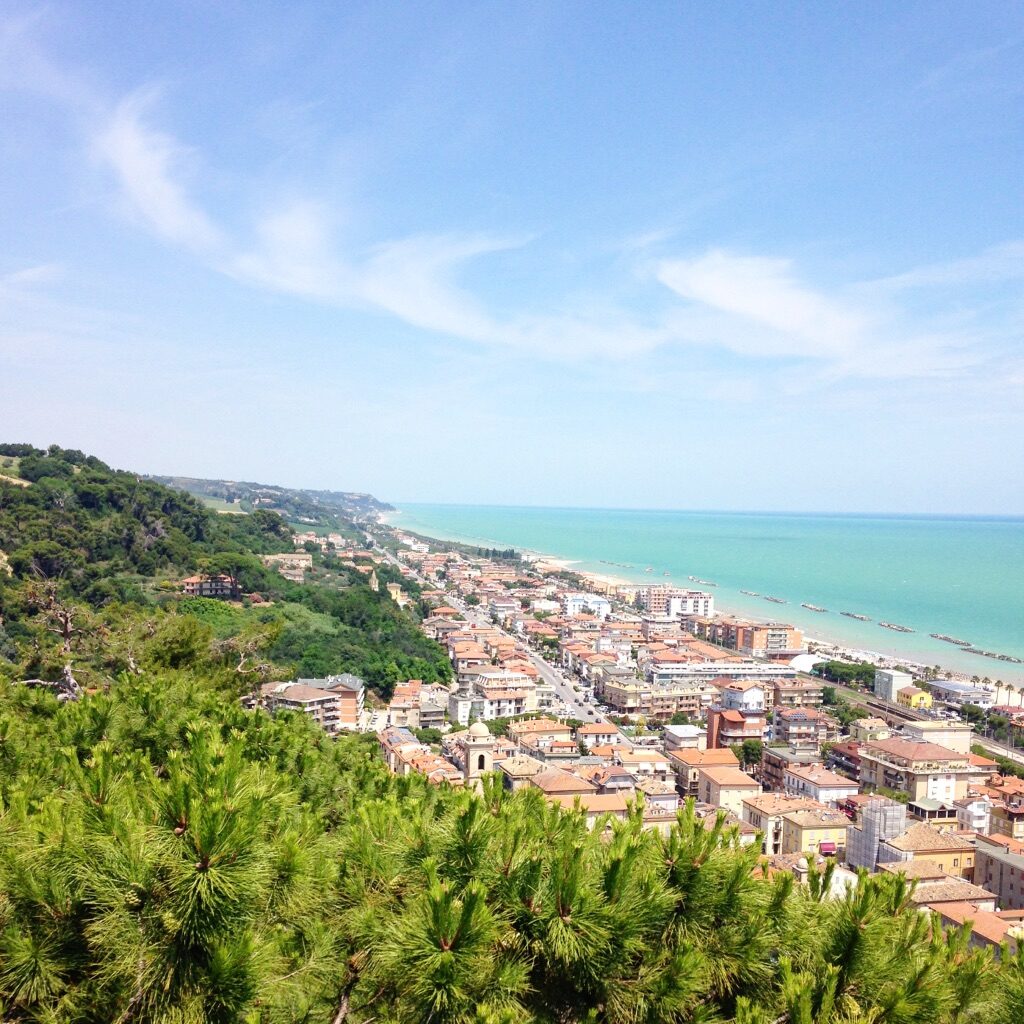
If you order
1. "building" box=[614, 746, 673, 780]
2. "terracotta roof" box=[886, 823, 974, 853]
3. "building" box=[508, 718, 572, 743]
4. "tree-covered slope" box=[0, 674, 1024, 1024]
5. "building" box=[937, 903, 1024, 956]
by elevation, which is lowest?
"building" box=[508, 718, 572, 743]

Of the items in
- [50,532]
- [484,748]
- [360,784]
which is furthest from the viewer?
[50,532]

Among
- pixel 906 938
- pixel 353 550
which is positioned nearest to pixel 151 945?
pixel 906 938

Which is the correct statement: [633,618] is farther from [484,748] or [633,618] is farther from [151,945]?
[151,945]

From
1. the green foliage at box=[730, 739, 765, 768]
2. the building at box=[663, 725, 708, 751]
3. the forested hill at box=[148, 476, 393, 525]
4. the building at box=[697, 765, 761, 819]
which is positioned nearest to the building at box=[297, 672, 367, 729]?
the building at box=[663, 725, 708, 751]

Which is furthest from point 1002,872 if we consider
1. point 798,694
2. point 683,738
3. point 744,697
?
point 798,694

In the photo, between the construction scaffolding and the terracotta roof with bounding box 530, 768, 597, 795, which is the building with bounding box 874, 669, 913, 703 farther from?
the terracotta roof with bounding box 530, 768, 597, 795

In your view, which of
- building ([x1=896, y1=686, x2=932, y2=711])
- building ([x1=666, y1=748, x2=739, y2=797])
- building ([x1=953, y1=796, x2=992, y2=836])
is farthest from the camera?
building ([x1=896, y1=686, x2=932, y2=711])
